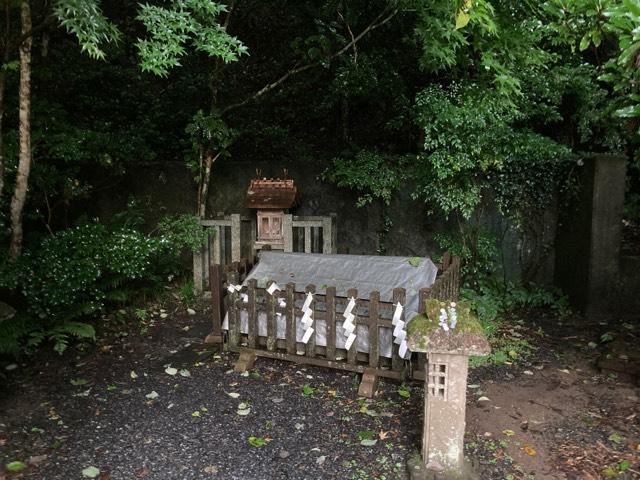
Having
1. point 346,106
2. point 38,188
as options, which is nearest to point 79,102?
point 38,188

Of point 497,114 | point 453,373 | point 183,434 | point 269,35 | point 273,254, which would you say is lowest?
point 183,434

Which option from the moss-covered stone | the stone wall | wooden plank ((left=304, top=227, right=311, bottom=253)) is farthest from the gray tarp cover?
the stone wall

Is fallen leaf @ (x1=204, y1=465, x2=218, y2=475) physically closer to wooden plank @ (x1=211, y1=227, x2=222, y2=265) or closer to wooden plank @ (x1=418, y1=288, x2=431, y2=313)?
wooden plank @ (x1=418, y1=288, x2=431, y2=313)

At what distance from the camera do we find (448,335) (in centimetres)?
329

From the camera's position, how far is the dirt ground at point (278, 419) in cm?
365

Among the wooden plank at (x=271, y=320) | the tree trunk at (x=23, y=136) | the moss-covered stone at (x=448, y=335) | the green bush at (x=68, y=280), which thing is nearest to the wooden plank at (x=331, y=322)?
the wooden plank at (x=271, y=320)

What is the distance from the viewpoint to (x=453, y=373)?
11.0 ft

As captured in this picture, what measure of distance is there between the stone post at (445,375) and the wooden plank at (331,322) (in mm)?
1356

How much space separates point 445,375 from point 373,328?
4.40 ft

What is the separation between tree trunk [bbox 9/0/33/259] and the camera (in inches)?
210

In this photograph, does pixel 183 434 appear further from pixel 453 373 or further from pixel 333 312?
pixel 453 373

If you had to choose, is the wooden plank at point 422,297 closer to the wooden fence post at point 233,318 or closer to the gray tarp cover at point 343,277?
the gray tarp cover at point 343,277

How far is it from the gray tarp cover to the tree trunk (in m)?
2.69

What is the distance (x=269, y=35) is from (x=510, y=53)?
7.83 m
